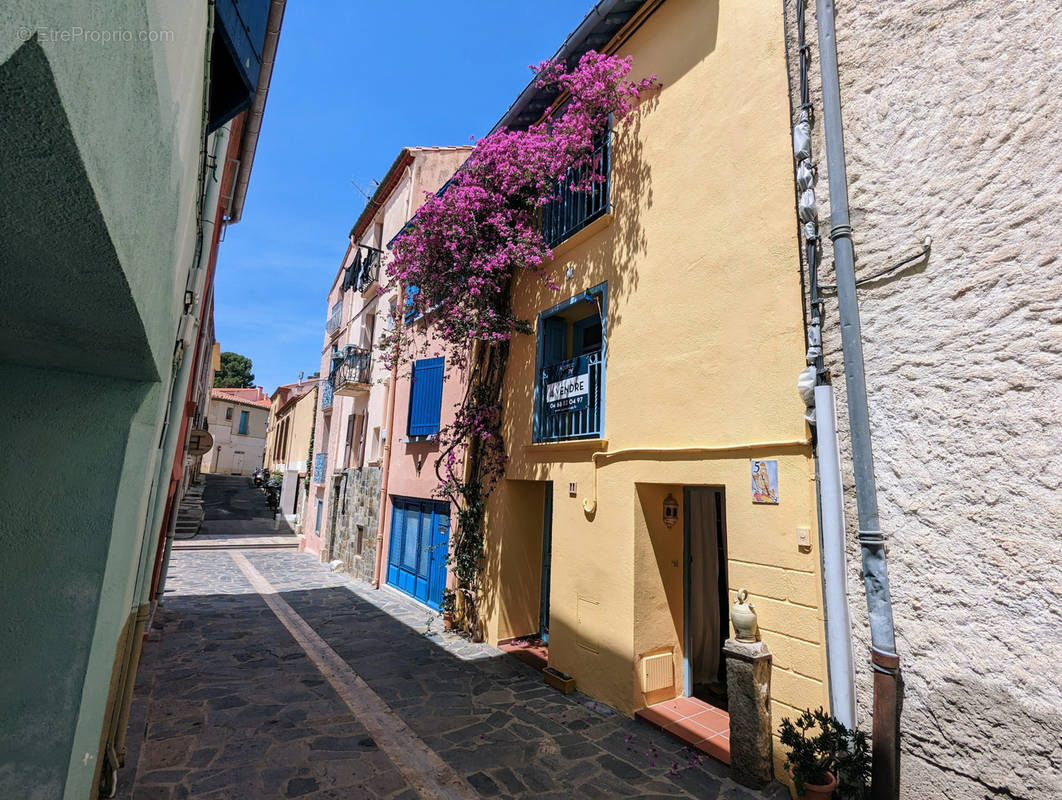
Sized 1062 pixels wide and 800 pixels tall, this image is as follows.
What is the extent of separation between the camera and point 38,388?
8.02 ft

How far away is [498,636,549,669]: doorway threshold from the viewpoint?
7.60 meters

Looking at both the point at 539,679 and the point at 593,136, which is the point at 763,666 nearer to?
the point at 539,679

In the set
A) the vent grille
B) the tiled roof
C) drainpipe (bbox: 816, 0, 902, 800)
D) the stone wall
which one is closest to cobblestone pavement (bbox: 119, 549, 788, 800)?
the vent grille

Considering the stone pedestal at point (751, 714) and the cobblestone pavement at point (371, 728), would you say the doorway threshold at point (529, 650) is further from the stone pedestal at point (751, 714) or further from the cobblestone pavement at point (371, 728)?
the stone pedestal at point (751, 714)

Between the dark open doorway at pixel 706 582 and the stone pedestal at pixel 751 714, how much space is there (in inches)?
69.2

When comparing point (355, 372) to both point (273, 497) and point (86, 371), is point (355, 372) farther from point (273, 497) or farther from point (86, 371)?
point (273, 497)

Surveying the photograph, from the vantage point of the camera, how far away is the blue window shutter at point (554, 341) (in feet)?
27.2

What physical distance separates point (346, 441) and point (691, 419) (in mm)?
14205

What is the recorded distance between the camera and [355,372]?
15773 millimetres

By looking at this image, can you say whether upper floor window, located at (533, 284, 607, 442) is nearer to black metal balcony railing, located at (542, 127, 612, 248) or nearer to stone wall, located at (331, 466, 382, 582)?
black metal balcony railing, located at (542, 127, 612, 248)

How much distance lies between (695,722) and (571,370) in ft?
14.1

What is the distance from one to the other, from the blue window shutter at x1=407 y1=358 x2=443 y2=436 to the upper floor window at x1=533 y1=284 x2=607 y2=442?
3549mm

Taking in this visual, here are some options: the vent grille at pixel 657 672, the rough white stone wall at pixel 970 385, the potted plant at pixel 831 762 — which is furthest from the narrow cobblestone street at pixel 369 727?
the rough white stone wall at pixel 970 385

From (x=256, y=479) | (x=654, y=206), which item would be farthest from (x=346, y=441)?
(x=256, y=479)
